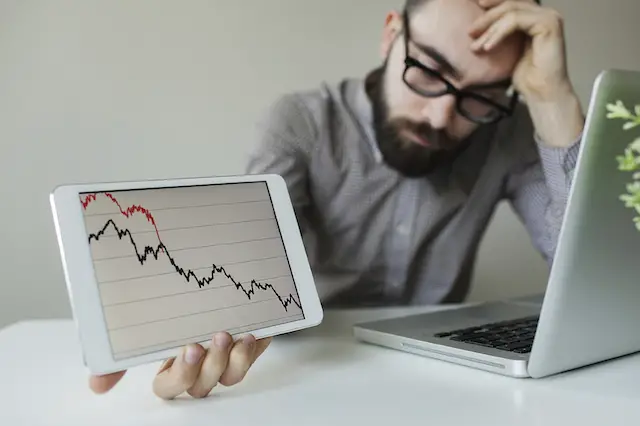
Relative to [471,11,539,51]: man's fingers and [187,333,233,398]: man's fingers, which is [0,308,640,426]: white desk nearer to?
[187,333,233,398]: man's fingers

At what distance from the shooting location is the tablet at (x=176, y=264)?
0.55 m

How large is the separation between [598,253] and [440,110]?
60 cm

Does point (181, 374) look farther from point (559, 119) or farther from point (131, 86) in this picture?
point (559, 119)

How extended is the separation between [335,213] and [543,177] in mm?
354

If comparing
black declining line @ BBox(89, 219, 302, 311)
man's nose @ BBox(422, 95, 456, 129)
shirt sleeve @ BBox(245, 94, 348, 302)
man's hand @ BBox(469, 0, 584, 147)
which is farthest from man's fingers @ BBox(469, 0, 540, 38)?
black declining line @ BBox(89, 219, 302, 311)

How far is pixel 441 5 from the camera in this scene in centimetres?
114

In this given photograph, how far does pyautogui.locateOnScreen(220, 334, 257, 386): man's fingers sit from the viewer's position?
600mm

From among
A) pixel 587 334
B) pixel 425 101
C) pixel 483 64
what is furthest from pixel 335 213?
pixel 587 334

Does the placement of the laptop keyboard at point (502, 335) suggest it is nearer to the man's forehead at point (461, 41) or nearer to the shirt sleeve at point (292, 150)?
the shirt sleeve at point (292, 150)

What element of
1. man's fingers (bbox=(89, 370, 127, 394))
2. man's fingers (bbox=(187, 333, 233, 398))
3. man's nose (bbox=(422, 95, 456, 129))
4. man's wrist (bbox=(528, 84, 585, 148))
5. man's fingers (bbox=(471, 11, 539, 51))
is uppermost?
man's fingers (bbox=(471, 11, 539, 51))

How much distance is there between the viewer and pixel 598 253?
58 centimetres

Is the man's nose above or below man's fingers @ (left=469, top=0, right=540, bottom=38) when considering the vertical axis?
below

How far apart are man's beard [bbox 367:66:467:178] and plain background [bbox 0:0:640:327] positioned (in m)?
0.05

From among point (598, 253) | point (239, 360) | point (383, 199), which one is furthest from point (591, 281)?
point (383, 199)
